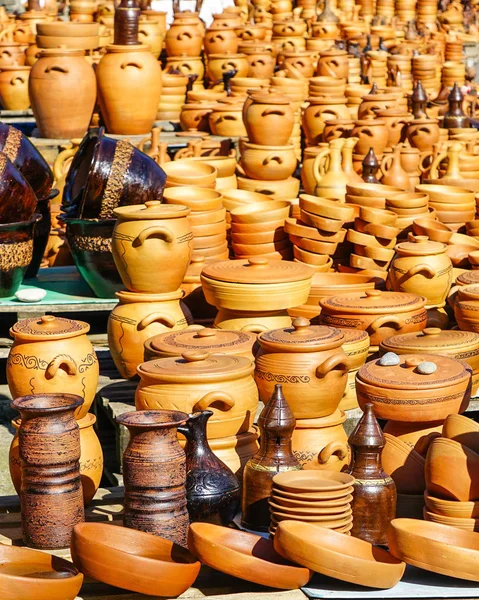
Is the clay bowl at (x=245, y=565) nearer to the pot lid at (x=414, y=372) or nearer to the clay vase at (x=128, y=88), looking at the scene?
the pot lid at (x=414, y=372)

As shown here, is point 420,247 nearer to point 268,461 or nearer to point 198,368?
point 198,368

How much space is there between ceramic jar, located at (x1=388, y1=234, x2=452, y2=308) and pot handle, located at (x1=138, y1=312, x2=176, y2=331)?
1096mm

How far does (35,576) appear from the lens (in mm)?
3551

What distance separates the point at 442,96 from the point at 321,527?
8.95m

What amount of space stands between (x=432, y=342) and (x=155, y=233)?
133 cm

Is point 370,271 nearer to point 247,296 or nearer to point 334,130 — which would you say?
point 247,296

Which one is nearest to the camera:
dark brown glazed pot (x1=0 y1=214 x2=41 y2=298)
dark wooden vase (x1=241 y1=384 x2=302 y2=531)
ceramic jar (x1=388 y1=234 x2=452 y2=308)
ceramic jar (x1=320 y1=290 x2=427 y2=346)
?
dark wooden vase (x1=241 y1=384 x2=302 y2=531)

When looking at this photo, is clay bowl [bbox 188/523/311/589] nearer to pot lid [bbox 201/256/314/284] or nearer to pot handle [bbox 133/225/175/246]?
pot lid [bbox 201/256/314/284]

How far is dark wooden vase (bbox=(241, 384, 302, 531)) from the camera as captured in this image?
394 centimetres

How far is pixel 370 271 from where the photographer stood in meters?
6.10

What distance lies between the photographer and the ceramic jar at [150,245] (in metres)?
5.33

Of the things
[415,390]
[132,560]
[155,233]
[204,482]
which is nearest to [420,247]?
[155,233]

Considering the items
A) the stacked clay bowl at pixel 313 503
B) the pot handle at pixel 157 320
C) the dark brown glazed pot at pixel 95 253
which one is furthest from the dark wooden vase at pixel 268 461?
the dark brown glazed pot at pixel 95 253

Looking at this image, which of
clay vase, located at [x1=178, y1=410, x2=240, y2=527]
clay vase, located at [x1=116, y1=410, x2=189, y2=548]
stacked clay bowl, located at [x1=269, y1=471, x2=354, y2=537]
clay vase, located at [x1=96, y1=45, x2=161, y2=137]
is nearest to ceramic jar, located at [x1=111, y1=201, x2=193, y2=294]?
clay vase, located at [x1=178, y1=410, x2=240, y2=527]
